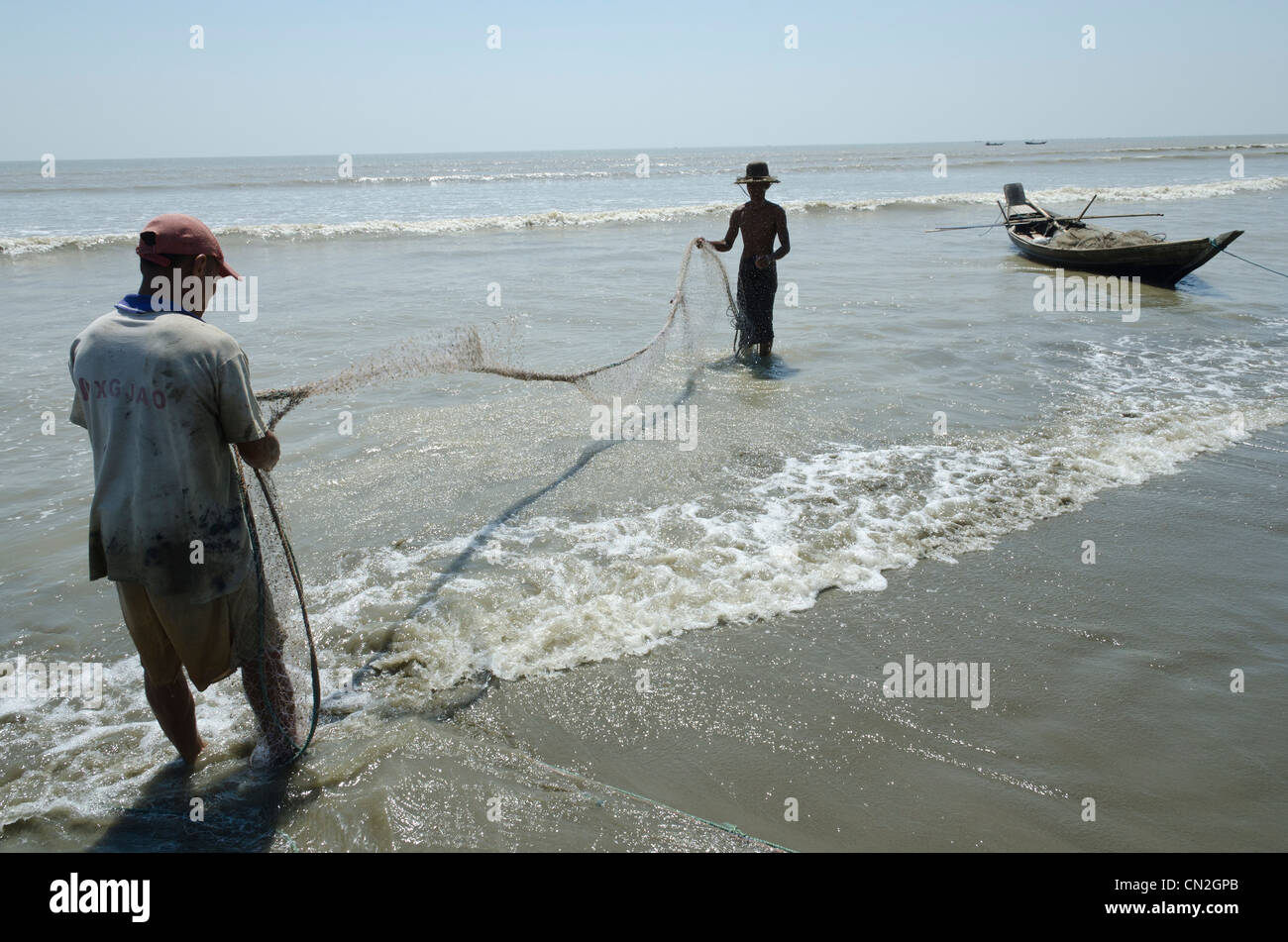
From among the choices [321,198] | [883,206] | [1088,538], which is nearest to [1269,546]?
[1088,538]

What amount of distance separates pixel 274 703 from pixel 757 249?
6.64 meters

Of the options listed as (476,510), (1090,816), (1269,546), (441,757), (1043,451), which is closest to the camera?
(1090,816)

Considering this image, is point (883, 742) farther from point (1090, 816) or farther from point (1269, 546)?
point (1269, 546)

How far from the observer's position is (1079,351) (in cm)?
884

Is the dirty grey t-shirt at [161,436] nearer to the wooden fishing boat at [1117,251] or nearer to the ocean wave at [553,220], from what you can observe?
the wooden fishing boat at [1117,251]

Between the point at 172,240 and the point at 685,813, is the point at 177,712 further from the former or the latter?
the point at 685,813

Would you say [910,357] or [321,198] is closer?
[910,357]

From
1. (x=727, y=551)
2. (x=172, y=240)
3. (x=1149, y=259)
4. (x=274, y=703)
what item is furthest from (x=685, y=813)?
(x=1149, y=259)

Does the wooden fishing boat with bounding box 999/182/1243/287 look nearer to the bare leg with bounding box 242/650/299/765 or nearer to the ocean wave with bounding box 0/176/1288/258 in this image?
the ocean wave with bounding box 0/176/1288/258

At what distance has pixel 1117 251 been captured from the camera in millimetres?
12133

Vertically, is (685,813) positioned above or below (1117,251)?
below

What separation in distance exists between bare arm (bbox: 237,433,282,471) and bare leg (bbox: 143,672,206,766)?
0.77m

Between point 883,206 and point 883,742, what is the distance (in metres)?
27.3

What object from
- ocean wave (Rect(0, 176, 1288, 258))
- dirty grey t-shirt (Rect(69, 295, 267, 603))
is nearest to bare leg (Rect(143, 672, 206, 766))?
dirty grey t-shirt (Rect(69, 295, 267, 603))
